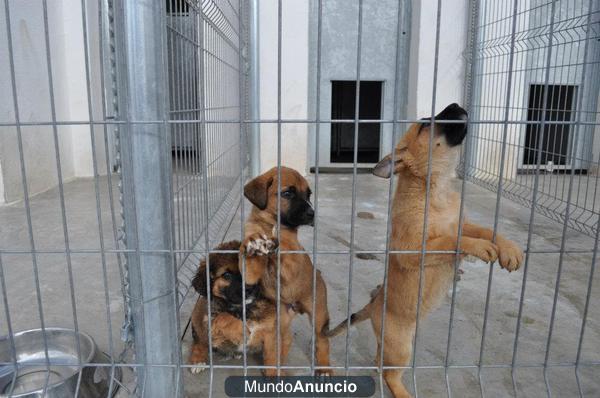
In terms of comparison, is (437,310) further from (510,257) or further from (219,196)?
(219,196)

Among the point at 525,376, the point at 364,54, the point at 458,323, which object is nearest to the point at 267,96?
the point at 364,54

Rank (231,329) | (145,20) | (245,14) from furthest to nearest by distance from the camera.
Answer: (245,14), (231,329), (145,20)

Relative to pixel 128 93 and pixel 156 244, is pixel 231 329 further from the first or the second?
pixel 128 93

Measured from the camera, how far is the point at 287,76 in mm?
8625

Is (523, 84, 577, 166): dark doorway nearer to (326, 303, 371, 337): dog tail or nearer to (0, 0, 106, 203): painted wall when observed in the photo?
(326, 303, 371, 337): dog tail

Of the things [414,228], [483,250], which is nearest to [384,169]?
[414,228]

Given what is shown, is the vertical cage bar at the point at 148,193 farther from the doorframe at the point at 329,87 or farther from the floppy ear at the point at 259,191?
the doorframe at the point at 329,87

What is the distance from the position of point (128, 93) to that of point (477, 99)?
7.64 meters

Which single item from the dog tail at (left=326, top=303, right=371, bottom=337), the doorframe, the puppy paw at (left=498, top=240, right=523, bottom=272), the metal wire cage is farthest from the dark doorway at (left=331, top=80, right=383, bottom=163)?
the puppy paw at (left=498, top=240, right=523, bottom=272)

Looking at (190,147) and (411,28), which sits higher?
(411,28)

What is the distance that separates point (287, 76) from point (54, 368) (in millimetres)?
6711

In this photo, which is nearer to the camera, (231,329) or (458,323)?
(231,329)

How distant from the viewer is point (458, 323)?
3.39m

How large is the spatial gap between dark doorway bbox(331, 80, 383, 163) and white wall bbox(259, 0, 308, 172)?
1.63 metres
